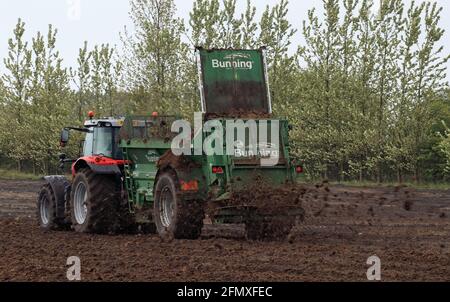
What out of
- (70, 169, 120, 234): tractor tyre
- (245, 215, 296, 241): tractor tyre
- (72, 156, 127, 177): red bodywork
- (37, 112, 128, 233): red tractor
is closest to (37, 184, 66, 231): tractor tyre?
(37, 112, 128, 233): red tractor

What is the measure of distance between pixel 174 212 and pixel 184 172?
0.70m

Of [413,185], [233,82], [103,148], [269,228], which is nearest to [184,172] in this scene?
[269,228]

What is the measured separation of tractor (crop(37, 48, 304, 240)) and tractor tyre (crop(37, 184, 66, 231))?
20mm

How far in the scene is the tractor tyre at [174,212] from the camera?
1505 centimetres

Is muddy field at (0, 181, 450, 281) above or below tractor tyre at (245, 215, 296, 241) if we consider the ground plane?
below

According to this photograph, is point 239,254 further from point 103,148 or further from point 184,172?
point 103,148

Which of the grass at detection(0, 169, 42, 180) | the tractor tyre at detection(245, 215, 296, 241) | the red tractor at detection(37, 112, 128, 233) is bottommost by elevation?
the tractor tyre at detection(245, 215, 296, 241)

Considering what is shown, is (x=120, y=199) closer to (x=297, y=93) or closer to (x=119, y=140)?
(x=119, y=140)

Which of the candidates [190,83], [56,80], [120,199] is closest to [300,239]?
[120,199]

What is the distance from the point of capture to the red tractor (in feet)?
55.4

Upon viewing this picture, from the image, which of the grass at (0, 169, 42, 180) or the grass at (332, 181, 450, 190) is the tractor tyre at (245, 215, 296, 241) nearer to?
the grass at (332, 181, 450, 190)

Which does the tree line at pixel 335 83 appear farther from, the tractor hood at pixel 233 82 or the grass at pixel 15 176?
the tractor hood at pixel 233 82

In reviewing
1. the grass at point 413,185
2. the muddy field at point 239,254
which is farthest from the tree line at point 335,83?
the muddy field at point 239,254
